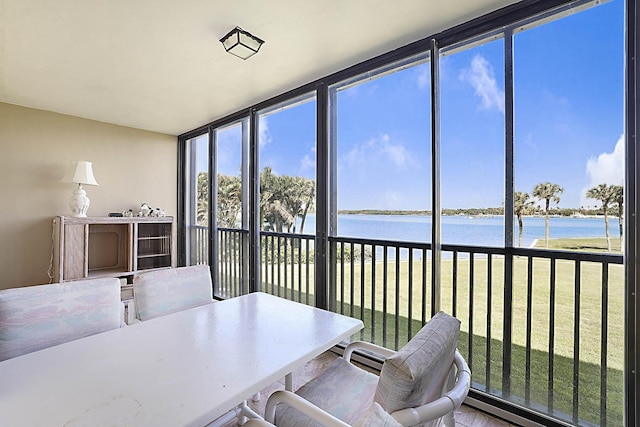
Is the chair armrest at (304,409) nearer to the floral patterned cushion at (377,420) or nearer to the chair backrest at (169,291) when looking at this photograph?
the floral patterned cushion at (377,420)

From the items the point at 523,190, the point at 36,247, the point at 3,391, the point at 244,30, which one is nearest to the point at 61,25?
the point at 244,30

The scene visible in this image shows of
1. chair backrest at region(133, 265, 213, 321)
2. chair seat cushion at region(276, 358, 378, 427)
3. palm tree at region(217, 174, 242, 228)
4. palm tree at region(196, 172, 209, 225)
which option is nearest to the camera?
chair seat cushion at region(276, 358, 378, 427)

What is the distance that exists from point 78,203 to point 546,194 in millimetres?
4666

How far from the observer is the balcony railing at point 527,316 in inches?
64.2

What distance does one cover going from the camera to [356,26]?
203 centimetres

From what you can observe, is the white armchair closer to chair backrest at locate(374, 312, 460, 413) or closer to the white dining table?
chair backrest at locate(374, 312, 460, 413)

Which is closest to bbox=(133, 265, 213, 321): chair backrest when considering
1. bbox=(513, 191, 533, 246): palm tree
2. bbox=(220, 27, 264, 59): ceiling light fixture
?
bbox=(220, 27, 264, 59): ceiling light fixture

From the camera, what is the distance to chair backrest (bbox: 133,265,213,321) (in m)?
1.71

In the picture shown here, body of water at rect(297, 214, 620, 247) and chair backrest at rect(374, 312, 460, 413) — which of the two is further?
body of water at rect(297, 214, 620, 247)

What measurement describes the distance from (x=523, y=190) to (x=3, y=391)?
2.52m

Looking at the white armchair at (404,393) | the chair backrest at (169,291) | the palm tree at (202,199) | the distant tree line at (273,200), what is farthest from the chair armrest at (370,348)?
the palm tree at (202,199)

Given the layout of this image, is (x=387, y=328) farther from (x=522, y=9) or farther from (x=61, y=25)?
(x=61, y=25)

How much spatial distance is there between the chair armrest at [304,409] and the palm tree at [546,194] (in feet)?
5.37

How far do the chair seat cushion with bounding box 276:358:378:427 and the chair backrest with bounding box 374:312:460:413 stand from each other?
0.38 meters
